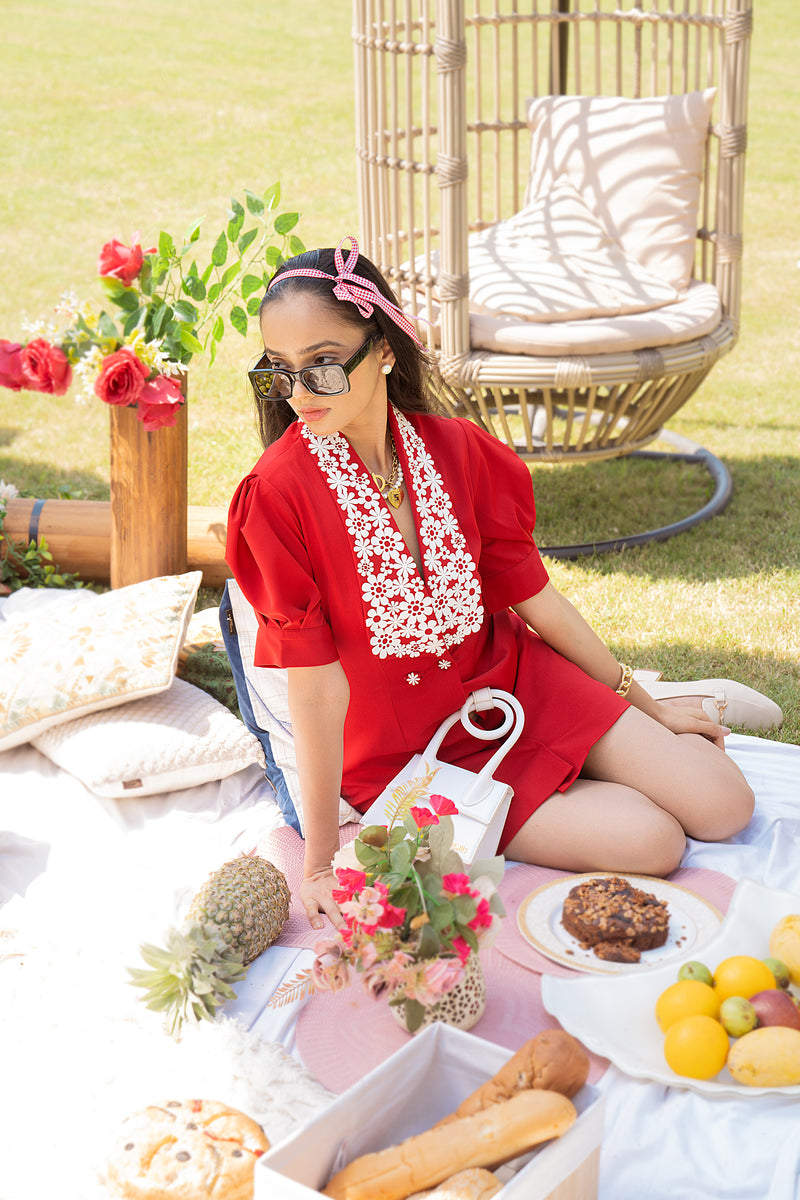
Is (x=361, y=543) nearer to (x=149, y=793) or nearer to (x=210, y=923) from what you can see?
(x=210, y=923)

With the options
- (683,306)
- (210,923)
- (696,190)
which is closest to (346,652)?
(210,923)

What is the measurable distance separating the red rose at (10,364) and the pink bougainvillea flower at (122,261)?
33 centimetres

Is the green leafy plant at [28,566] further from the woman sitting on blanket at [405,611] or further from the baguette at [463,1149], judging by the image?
the baguette at [463,1149]

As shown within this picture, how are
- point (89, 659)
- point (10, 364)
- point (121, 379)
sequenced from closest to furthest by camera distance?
point (89, 659)
point (121, 379)
point (10, 364)

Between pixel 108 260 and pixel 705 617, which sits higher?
pixel 108 260

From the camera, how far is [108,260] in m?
3.04

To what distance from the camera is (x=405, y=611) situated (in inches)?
83.2

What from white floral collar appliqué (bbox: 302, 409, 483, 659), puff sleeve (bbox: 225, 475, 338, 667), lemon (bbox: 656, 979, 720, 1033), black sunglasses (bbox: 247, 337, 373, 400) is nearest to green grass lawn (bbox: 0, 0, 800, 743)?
white floral collar appliqué (bbox: 302, 409, 483, 659)

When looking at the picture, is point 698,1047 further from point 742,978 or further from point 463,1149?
point 463,1149

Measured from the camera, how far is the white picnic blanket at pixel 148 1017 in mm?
1627

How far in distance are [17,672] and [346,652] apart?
98 cm

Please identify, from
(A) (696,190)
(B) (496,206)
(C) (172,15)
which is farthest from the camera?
(C) (172,15)

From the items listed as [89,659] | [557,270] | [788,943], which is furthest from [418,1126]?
→ [557,270]

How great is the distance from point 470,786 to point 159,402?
138 cm
